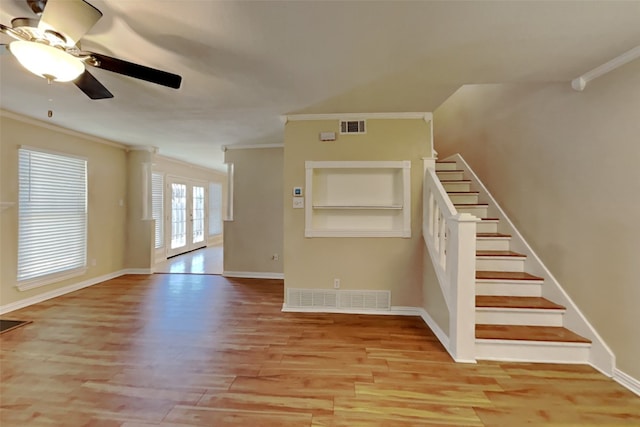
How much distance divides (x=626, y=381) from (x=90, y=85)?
4.27 m

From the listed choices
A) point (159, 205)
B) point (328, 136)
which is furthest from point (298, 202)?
point (159, 205)

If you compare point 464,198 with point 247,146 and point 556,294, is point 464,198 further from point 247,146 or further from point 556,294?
point 247,146

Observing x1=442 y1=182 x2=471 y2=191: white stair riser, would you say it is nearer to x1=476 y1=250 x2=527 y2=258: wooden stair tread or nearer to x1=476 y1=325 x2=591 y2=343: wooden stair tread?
x1=476 y1=250 x2=527 y2=258: wooden stair tread

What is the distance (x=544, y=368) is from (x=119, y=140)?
6.22 metres

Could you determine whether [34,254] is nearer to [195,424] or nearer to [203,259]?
[203,259]

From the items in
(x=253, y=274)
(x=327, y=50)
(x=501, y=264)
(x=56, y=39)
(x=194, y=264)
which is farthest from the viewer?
(x=194, y=264)

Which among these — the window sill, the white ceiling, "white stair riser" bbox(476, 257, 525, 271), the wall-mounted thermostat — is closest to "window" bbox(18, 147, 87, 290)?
the window sill

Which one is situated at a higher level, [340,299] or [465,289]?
[465,289]

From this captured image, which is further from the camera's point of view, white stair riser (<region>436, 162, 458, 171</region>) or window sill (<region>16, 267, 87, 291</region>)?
white stair riser (<region>436, 162, 458, 171</region>)

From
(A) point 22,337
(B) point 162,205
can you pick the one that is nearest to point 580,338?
(A) point 22,337

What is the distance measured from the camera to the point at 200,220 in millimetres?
8484

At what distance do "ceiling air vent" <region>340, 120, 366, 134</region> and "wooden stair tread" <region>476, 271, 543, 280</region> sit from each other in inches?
79.8

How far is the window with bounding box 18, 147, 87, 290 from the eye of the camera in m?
3.61

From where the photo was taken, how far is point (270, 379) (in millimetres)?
2090
